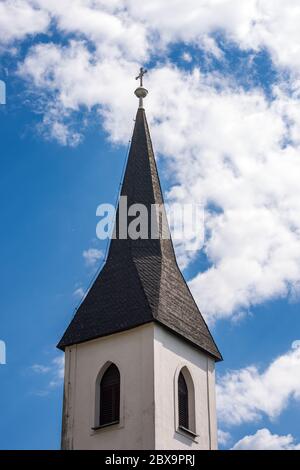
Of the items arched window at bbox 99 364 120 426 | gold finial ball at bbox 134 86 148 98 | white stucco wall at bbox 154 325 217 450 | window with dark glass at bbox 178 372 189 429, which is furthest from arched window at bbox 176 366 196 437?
gold finial ball at bbox 134 86 148 98

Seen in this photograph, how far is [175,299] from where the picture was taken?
30906mm

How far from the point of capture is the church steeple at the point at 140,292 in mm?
29609

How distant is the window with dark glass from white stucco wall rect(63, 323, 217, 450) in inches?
13.0

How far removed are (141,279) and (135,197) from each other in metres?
3.80

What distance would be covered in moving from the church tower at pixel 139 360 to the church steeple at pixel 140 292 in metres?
0.04

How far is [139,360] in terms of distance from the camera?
28.5 metres

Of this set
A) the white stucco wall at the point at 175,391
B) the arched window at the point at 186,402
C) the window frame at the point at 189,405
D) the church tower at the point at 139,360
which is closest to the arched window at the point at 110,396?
the church tower at the point at 139,360

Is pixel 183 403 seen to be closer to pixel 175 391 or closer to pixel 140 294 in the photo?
pixel 175 391

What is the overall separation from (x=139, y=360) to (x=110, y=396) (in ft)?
4.40

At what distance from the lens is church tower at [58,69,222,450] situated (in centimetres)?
2769

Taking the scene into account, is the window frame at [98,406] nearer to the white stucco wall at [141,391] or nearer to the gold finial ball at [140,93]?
the white stucco wall at [141,391]

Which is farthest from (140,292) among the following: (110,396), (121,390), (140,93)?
(140,93)

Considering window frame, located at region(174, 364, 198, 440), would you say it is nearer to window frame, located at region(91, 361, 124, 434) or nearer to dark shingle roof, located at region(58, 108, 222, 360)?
dark shingle roof, located at region(58, 108, 222, 360)
